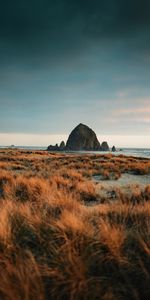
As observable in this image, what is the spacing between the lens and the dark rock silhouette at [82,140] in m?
161

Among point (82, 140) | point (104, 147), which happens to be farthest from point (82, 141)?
point (104, 147)

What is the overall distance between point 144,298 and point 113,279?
12.4 inches

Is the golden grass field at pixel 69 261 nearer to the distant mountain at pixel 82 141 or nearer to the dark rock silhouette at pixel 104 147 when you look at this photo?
the distant mountain at pixel 82 141

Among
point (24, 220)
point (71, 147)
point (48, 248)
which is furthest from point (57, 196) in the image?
point (71, 147)

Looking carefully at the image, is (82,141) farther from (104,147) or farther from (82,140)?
(104,147)

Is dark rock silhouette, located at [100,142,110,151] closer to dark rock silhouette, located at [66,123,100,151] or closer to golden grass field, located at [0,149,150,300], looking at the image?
dark rock silhouette, located at [66,123,100,151]

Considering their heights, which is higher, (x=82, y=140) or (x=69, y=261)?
(x=82, y=140)

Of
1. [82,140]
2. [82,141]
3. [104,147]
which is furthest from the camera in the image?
[104,147]

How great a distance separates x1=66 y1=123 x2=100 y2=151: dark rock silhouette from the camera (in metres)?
161

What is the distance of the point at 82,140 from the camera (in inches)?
6388

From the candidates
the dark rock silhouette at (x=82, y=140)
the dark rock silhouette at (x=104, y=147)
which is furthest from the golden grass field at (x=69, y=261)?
the dark rock silhouette at (x=104, y=147)

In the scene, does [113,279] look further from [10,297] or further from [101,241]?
[10,297]

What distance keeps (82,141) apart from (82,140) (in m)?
1.01

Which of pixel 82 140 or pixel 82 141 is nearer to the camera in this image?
pixel 82 141
